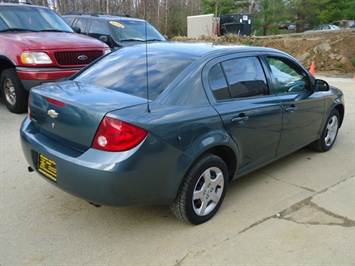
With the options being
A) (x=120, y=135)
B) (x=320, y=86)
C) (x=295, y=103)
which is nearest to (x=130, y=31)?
(x=320, y=86)

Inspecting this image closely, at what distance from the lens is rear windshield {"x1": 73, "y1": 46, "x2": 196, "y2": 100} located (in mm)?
3076

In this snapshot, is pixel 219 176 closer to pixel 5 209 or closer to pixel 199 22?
pixel 5 209

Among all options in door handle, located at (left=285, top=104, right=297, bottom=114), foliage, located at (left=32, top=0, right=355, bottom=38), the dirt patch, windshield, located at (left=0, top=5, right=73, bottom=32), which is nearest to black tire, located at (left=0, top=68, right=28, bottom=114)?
windshield, located at (left=0, top=5, right=73, bottom=32)

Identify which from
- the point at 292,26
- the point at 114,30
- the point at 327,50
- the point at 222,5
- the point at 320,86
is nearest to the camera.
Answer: the point at 320,86

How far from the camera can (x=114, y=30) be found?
8.73 meters

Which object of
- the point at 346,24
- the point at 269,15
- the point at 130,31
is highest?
the point at 269,15

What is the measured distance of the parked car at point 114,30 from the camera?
28.1 ft

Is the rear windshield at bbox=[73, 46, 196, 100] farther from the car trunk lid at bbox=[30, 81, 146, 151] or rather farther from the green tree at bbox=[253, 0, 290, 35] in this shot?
the green tree at bbox=[253, 0, 290, 35]

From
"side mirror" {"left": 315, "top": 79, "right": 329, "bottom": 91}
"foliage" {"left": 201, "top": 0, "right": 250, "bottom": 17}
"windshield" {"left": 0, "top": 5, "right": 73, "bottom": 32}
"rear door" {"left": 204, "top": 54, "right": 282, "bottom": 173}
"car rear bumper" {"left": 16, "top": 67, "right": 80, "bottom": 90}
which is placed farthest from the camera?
"foliage" {"left": 201, "top": 0, "right": 250, "bottom": 17}

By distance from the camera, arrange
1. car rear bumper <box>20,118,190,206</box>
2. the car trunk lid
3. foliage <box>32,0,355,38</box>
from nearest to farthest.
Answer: car rear bumper <box>20,118,190,206</box> < the car trunk lid < foliage <box>32,0,355,38</box>

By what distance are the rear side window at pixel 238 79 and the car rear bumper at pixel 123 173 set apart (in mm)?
856

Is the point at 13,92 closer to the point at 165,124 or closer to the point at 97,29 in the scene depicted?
the point at 97,29

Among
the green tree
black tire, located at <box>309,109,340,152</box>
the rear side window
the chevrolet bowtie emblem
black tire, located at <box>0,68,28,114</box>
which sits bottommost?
black tire, located at <box>309,109,340,152</box>

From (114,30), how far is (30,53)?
131 inches
